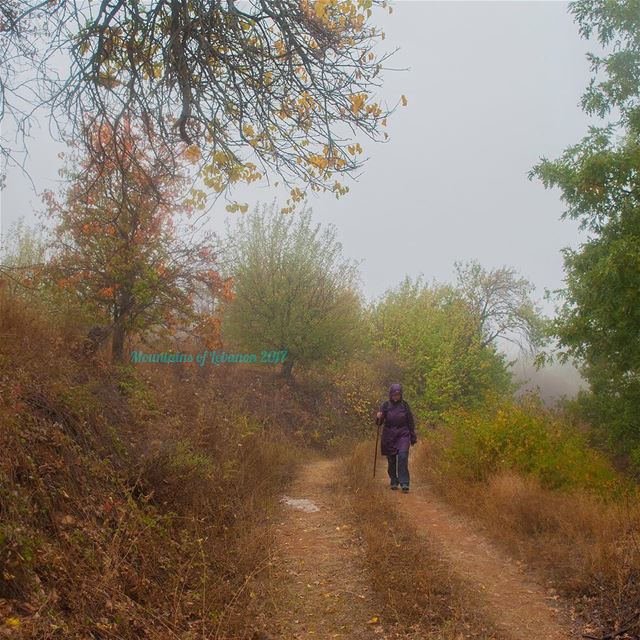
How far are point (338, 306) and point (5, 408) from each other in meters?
16.5

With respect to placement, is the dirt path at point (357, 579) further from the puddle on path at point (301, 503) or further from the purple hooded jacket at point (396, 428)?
the purple hooded jacket at point (396, 428)

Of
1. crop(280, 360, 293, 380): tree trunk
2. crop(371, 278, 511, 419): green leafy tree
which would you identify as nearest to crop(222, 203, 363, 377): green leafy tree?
crop(280, 360, 293, 380): tree trunk

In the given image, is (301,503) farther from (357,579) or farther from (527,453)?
(527,453)

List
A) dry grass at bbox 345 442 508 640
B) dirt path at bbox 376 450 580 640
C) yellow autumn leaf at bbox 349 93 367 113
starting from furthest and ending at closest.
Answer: yellow autumn leaf at bbox 349 93 367 113
dirt path at bbox 376 450 580 640
dry grass at bbox 345 442 508 640

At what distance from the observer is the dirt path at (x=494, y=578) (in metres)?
4.51

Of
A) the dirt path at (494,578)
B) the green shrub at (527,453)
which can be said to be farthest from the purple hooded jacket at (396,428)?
the dirt path at (494,578)

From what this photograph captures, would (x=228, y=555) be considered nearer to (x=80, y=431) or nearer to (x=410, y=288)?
(x=80, y=431)

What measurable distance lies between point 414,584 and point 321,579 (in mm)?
943

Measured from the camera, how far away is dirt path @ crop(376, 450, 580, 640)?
14.8ft

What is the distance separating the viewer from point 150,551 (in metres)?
Answer: 4.64

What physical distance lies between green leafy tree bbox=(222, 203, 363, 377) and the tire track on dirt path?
1241cm

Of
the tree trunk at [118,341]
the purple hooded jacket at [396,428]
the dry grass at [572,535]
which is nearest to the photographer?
the dry grass at [572,535]

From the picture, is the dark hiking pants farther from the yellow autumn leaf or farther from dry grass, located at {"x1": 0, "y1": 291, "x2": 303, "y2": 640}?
the yellow autumn leaf

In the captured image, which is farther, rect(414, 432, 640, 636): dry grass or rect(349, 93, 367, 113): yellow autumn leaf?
rect(349, 93, 367, 113): yellow autumn leaf
